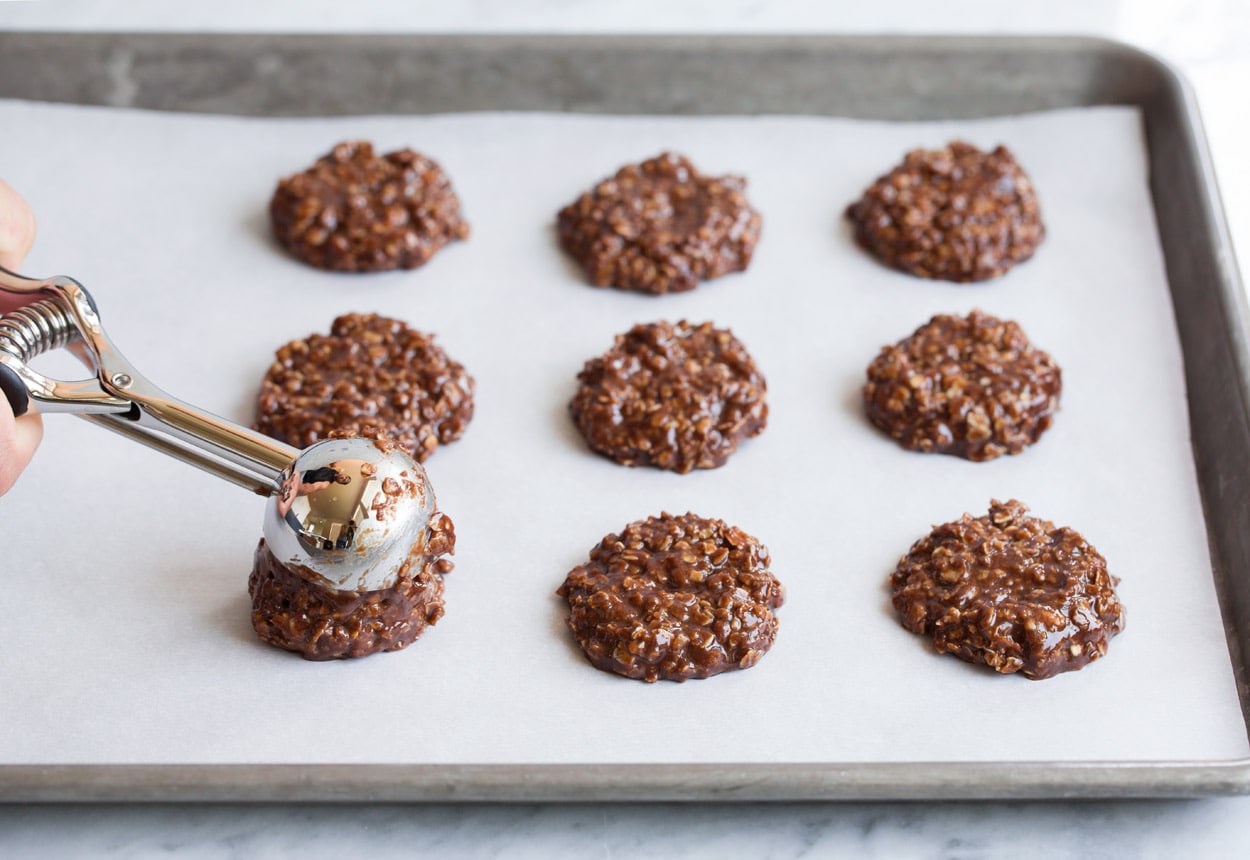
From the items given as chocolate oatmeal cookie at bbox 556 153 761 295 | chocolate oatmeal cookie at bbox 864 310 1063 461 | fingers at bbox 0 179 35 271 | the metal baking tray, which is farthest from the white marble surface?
chocolate oatmeal cookie at bbox 556 153 761 295

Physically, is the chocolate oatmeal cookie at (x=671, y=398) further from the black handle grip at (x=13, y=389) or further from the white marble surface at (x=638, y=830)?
the black handle grip at (x=13, y=389)

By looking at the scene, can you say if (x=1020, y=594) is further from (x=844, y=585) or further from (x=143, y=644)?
(x=143, y=644)

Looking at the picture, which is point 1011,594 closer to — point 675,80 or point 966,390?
point 966,390

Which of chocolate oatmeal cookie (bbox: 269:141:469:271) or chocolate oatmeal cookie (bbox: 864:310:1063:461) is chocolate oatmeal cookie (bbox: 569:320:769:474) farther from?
chocolate oatmeal cookie (bbox: 269:141:469:271)

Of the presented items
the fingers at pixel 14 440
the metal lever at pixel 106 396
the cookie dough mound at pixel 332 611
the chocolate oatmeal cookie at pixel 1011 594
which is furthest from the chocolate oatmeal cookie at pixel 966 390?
the fingers at pixel 14 440

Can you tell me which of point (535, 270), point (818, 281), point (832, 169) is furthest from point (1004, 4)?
point (535, 270)

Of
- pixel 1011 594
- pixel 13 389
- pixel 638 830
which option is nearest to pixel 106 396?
pixel 13 389
